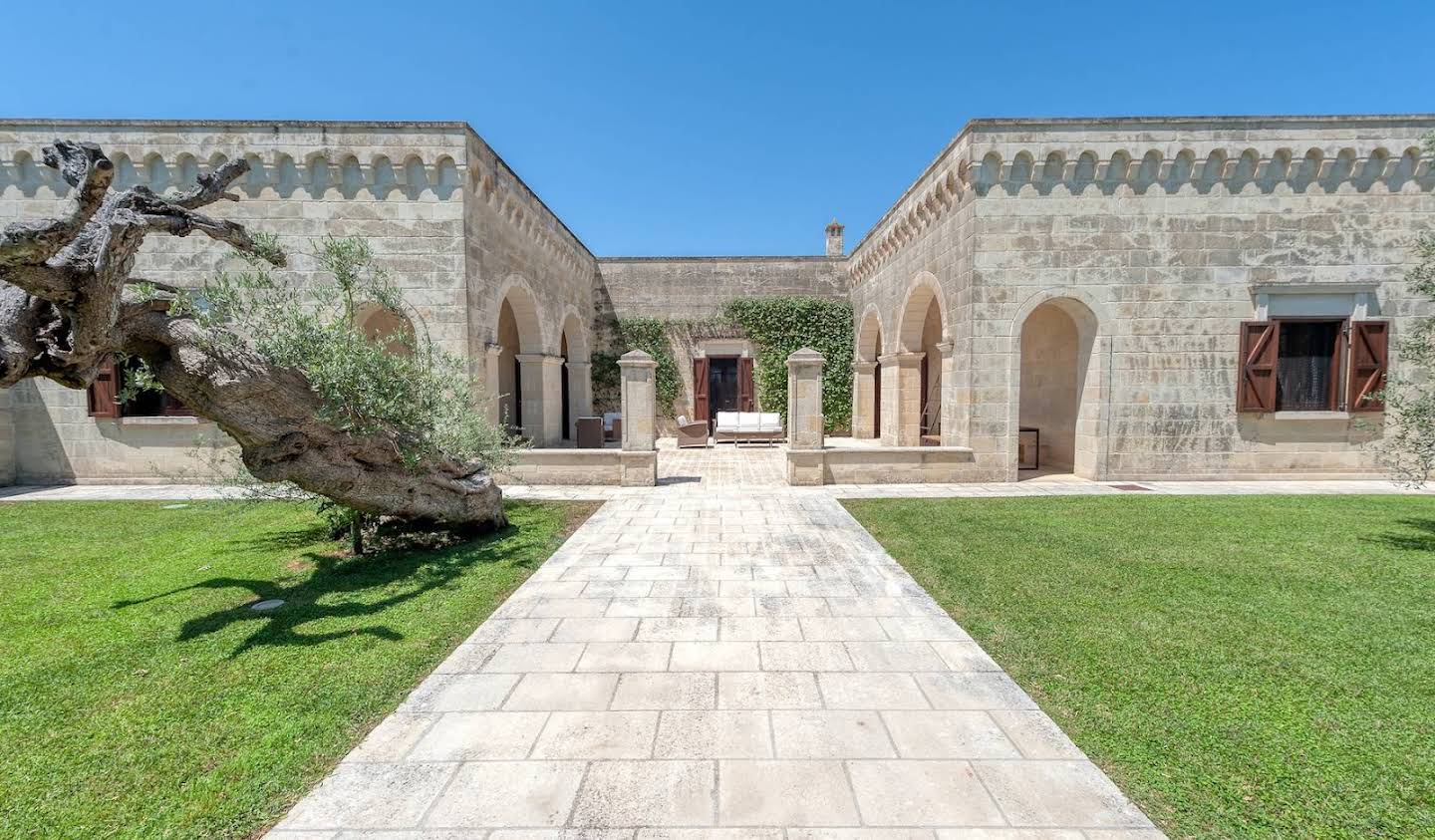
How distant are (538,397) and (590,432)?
1.70 m

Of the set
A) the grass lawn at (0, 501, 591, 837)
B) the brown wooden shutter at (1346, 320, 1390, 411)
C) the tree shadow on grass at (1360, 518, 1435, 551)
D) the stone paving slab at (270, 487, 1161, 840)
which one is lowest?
the stone paving slab at (270, 487, 1161, 840)

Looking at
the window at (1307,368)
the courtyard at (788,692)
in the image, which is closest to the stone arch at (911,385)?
the window at (1307,368)

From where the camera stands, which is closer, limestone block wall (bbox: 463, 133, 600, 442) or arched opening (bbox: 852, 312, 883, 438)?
limestone block wall (bbox: 463, 133, 600, 442)

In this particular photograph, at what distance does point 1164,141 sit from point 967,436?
17.6ft

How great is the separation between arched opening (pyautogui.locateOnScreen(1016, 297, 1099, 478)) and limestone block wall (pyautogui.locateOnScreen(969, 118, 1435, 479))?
0.82 feet

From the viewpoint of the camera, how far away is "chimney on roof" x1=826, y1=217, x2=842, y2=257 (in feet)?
54.2

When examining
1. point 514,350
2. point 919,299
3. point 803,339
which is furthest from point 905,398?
point 514,350

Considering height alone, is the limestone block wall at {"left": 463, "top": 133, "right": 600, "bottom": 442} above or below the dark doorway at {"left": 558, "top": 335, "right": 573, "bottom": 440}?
above

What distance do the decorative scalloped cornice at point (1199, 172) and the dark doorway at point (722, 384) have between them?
831 cm

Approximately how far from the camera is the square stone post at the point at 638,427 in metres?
8.66

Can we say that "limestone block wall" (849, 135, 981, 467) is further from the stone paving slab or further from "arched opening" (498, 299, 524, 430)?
"arched opening" (498, 299, 524, 430)

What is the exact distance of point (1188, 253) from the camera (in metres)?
8.69

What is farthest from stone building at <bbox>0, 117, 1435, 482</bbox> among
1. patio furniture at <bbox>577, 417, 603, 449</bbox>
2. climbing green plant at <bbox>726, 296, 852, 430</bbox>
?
climbing green plant at <bbox>726, 296, 852, 430</bbox>

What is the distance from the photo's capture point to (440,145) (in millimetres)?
8406
